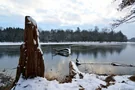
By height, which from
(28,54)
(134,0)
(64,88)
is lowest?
(64,88)

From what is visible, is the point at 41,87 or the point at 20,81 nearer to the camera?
the point at 41,87

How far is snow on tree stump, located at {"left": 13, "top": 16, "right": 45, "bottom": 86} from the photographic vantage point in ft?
23.1

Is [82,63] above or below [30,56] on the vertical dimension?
below

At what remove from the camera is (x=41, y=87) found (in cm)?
620

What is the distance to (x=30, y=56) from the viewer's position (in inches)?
279

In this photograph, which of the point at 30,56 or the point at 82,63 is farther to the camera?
the point at 82,63

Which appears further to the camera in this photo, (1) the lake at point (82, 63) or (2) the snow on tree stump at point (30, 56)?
(1) the lake at point (82, 63)

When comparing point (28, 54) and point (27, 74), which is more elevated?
point (28, 54)

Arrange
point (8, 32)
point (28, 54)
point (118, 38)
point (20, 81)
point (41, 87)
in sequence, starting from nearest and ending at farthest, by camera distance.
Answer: point (41, 87) < point (20, 81) < point (28, 54) < point (8, 32) < point (118, 38)

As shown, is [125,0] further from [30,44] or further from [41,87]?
[41,87]

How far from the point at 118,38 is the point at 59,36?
132ft

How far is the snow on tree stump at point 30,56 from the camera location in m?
7.05

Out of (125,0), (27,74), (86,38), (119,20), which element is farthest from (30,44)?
(86,38)

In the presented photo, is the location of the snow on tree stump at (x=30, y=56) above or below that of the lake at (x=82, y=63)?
above
